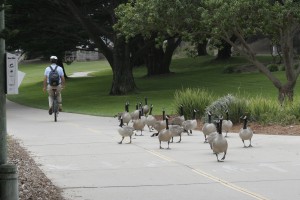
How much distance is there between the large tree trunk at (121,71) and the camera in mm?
34594

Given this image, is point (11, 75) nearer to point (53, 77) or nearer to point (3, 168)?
point (3, 168)

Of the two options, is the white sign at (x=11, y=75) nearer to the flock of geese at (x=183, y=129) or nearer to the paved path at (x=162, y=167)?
the paved path at (x=162, y=167)

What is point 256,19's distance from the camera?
65.7ft

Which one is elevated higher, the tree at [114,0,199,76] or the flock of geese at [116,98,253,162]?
the tree at [114,0,199,76]

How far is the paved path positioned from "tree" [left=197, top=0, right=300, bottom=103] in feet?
16.7

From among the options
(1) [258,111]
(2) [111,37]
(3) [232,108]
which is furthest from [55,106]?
(2) [111,37]

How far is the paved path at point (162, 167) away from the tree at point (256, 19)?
5087 mm

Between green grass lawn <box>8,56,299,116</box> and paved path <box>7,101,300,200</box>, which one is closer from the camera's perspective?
paved path <box>7,101,300,200</box>

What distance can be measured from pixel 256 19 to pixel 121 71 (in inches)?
623

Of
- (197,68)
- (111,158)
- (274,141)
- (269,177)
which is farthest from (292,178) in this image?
(197,68)

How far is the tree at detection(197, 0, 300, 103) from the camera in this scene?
19.0 metres

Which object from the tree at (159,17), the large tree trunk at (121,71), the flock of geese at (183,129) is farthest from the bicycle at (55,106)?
the large tree trunk at (121,71)

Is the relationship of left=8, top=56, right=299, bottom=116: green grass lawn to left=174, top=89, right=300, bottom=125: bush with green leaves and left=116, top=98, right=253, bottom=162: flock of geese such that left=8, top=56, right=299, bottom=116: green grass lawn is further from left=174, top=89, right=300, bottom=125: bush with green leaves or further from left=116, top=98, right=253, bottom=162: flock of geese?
left=116, top=98, right=253, bottom=162: flock of geese

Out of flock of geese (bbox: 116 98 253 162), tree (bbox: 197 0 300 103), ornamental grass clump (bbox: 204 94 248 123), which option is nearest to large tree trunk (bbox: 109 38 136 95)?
tree (bbox: 197 0 300 103)
